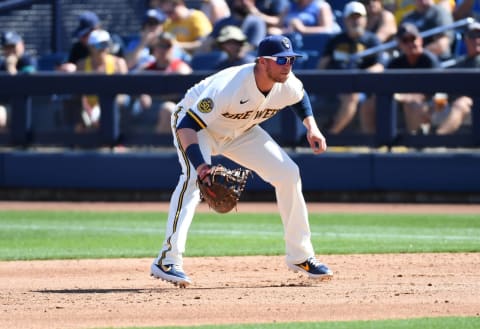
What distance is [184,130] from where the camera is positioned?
6.92 meters

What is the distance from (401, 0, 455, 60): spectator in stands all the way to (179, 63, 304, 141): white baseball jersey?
6984 millimetres

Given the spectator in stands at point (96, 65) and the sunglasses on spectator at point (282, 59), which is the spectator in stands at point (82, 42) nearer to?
the spectator in stands at point (96, 65)

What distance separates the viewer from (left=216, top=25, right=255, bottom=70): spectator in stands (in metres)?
13.3

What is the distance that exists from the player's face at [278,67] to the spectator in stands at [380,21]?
7.43 metres

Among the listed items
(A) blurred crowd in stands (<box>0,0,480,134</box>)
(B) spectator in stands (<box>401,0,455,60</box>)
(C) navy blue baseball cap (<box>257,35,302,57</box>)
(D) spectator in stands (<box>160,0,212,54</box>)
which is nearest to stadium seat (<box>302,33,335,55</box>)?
(A) blurred crowd in stands (<box>0,0,480,134</box>)

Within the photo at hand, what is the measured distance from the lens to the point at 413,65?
43.7ft

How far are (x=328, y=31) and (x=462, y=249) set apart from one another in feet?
19.9

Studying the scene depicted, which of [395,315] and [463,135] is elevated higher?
[395,315]

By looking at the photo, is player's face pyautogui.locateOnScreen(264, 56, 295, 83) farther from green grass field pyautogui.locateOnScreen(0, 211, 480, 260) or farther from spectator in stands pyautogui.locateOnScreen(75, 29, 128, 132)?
spectator in stands pyautogui.locateOnScreen(75, 29, 128, 132)

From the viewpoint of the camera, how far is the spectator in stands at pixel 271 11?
14.7 m

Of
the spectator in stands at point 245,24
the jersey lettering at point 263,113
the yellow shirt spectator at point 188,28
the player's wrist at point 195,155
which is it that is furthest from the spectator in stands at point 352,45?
the player's wrist at point 195,155

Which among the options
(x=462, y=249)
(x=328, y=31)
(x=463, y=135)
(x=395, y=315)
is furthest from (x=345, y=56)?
(x=395, y=315)

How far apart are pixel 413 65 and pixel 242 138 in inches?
251

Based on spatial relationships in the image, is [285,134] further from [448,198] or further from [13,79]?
[13,79]
